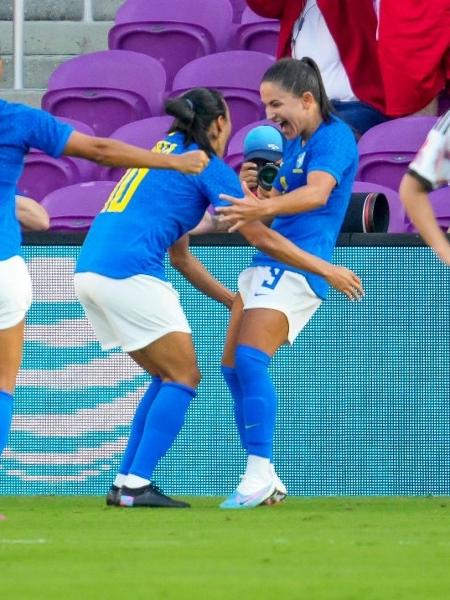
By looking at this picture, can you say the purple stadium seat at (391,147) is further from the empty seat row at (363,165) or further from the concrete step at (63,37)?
the concrete step at (63,37)

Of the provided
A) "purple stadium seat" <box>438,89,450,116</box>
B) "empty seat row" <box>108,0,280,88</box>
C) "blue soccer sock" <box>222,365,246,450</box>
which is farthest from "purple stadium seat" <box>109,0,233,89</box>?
"blue soccer sock" <box>222,365,246,450</box>

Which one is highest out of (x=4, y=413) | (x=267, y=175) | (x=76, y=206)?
(x=267, y=175)

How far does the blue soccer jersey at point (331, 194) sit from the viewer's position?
6137 millimetres

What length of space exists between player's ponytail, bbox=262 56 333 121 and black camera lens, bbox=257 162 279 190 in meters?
0.37

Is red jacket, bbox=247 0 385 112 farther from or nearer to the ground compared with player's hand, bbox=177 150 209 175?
nearer to the ground

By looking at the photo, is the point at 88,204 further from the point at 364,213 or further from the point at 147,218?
the point at 147,218

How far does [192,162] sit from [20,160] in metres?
0.59

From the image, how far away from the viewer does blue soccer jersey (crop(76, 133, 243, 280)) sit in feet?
19.9

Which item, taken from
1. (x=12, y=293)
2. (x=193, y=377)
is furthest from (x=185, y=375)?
(x=12, y=293)

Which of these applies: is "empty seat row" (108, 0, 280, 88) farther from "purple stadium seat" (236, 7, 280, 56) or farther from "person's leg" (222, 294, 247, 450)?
"person's leg" (222, 294, 247, 450)

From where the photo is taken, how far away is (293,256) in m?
5.92

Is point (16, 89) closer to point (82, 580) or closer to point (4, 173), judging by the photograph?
point (4, 173)

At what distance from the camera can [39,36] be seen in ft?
36.3

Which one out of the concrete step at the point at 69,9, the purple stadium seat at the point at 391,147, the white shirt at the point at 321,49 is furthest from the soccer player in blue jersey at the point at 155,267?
the concrete step at the point at 69,9
